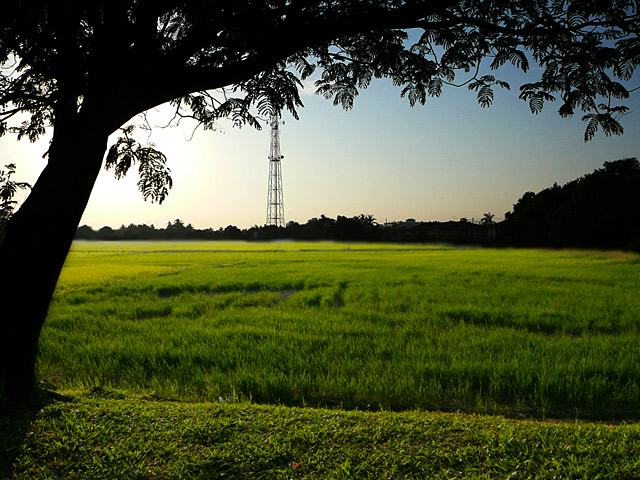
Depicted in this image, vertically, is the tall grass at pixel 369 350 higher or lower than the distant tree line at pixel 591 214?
lower

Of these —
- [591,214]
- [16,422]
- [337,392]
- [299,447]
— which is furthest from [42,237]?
Answer: [591,214]

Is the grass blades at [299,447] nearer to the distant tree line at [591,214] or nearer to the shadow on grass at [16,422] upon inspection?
the shadow on grass at [16,422]

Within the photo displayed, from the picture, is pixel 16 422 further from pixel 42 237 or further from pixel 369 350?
pixel 369 350

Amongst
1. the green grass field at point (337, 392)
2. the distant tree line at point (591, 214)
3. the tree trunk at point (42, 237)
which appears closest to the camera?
the green grass field at point (337, 392)

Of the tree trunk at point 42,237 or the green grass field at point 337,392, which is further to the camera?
the tree trunk at point 42,237

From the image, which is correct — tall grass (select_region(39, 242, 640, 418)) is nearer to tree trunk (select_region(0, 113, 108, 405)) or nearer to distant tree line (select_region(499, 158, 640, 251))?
tree trunk (select_region(0, 113, 108, 405))

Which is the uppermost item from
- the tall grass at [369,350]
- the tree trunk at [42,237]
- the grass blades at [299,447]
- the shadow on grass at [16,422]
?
the tree trunk at [42,237]

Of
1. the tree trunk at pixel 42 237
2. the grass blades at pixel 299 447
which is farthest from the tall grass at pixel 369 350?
the tree trunk at pixel 42 237

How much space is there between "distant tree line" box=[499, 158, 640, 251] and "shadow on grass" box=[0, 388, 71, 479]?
52.8 metres

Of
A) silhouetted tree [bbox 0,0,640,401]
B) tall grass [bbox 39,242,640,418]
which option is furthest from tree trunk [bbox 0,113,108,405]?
tall grass [bbox 39,242,640,418]

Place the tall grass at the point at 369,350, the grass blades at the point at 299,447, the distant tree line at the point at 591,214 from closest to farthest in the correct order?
the grass blades at the point at 299,447 → the tall grass at the point at 369,350 → the distant tree line at the point at 591,214

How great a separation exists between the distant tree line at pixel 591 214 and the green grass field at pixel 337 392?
45.2 metres

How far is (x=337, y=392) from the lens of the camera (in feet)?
17.5

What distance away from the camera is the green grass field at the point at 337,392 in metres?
3.04
